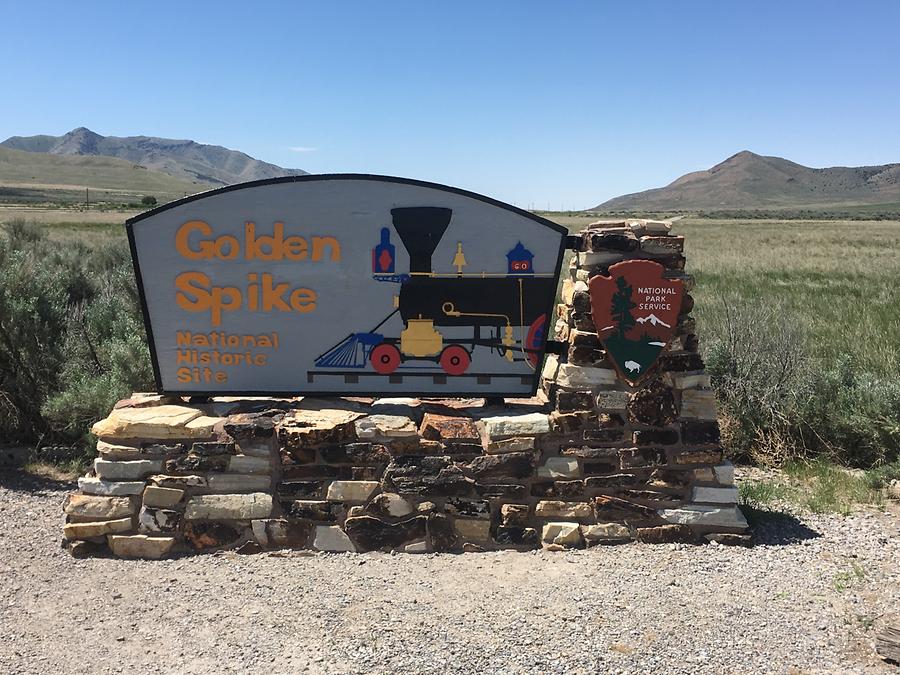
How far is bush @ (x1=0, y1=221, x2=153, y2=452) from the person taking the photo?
6211 mm

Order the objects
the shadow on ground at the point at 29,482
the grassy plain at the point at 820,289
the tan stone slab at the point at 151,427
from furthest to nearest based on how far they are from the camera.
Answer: the grassy plain at the point at 820,289, the shadow on ground at the point at 29,482, the tan stone slab at the point at 151,427

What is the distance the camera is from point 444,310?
15.0ft

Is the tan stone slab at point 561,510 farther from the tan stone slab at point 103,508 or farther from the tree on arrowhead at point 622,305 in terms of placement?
the tan stone slab at point 103,508

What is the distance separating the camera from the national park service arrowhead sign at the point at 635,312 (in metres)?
4.34

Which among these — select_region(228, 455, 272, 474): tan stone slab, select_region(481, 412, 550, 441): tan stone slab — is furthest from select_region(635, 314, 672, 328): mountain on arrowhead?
select_region(228, 455, 272, 474): tan stone slab

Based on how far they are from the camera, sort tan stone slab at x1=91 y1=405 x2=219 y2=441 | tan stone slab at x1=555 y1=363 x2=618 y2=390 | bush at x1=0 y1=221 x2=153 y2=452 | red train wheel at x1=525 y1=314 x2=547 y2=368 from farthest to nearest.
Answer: bush at x1=0 y1=221 x2=153 y2=452, red train wheel at x1=525 y1=314 x2=547 y2=368, tan stone slab at x1=555 y1=363 x2=618 y2=390, tan stone slab at x1=91 y1=405 x2=219 y2=441

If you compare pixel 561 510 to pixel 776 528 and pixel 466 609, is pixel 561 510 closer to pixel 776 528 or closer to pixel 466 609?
pixel 466 609

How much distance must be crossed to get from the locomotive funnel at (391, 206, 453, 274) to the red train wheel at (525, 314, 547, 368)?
829mm

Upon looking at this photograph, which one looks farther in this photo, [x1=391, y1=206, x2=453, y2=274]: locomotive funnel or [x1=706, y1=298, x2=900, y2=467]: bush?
[x1=706, y1=298, x2=900, y2=467]: bush

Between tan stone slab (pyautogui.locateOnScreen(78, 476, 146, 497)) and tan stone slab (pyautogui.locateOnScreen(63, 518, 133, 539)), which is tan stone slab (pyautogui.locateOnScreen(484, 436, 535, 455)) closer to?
tan stone slab (pyautogui.locateOnScreen(78, 476, 146, 497))

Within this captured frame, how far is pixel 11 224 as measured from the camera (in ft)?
63.5

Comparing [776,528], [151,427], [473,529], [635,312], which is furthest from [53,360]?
[776,528]

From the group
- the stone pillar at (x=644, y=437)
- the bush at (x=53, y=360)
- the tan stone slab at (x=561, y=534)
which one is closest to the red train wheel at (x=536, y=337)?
the stone pillar at (x=644, y=437)

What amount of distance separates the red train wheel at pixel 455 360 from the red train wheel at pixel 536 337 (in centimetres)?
41
